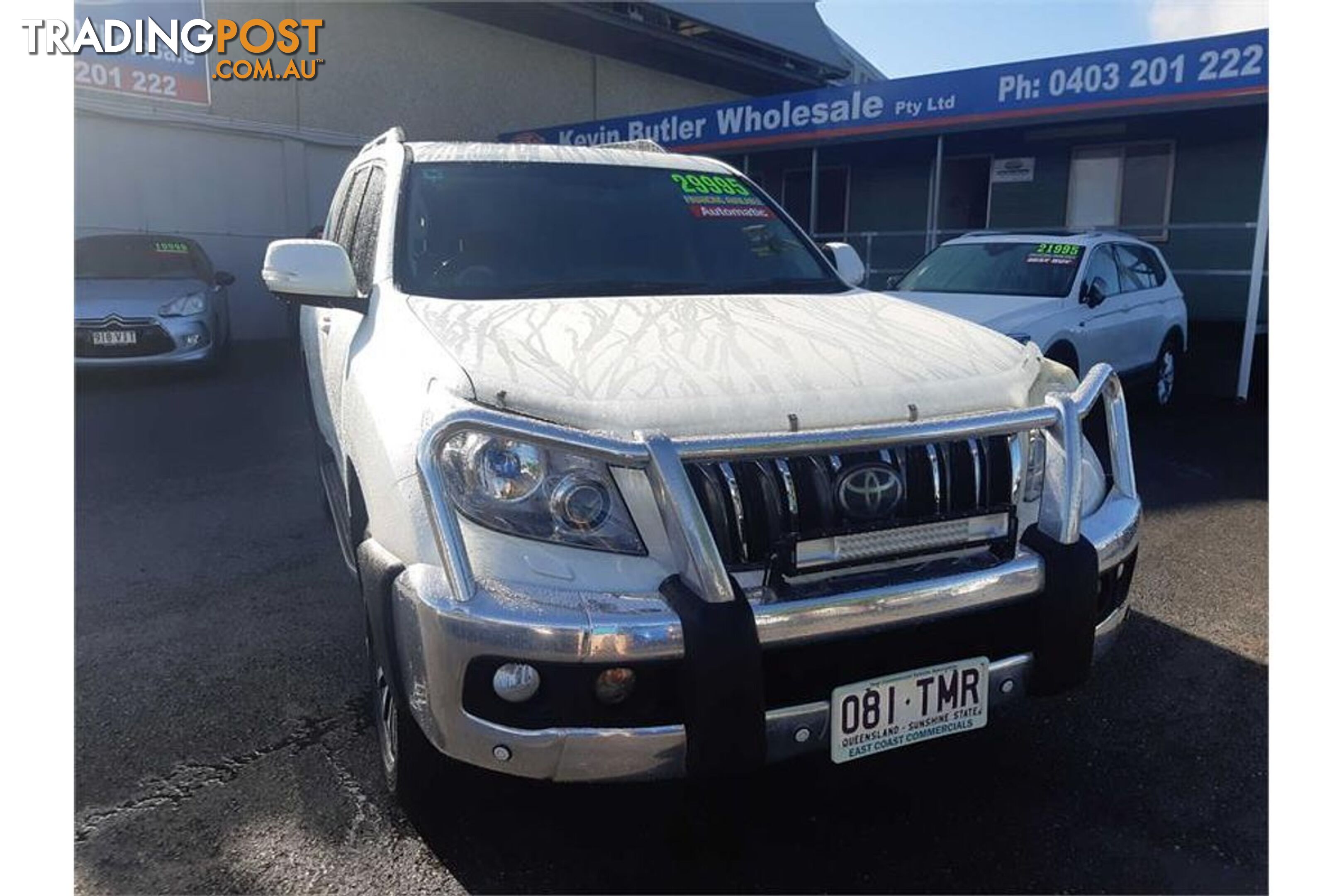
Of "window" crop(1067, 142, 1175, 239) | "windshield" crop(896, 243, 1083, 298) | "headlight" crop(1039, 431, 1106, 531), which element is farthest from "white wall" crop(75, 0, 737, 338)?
"headlight" crop(1039, 431, 1106, 531)

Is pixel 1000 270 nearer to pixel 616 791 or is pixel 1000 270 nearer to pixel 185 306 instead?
pixel 616 791

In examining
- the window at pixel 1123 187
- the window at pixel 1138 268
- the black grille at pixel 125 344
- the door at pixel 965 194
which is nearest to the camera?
the window at pixel 1138 268

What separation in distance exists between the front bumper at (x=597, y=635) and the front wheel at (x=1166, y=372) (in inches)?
293

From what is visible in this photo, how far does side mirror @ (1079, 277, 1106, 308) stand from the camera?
7574 mm

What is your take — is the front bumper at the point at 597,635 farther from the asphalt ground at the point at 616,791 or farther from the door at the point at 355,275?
the door at the point at 355,275

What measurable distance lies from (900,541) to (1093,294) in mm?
6131

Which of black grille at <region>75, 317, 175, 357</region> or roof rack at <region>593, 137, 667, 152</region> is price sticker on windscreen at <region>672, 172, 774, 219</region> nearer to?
roof rack at <region>593, 137, 667, 152</region>

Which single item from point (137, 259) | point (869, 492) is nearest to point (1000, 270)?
point (869, 492)

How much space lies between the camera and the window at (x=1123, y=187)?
1359 centimetres

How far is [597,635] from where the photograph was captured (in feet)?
6.60

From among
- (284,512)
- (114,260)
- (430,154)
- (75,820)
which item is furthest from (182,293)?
(75,820)

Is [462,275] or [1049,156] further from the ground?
[1049,156]

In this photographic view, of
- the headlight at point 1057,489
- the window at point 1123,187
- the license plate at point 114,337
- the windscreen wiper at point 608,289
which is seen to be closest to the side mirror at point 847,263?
the windscreen wiper at point 608,289

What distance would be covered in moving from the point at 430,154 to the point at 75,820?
249 cm
